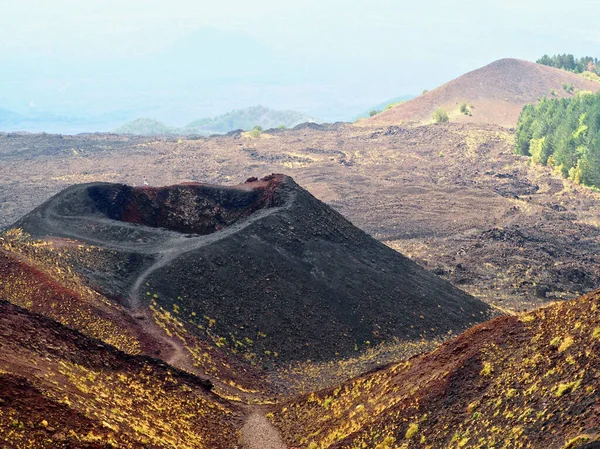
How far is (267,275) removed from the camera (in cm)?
3728

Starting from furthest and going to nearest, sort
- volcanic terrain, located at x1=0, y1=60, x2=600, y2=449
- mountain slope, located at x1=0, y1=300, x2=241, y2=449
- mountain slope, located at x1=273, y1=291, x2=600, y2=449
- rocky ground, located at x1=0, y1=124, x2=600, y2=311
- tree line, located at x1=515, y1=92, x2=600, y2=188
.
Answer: tree line, located at x1=515, y1=92, x2=600, y2=188, rocky ground, located at x1=0, y1=124, x2=600, y2=311, volcanic terrain, located at x1=0, y1=60, x2=600, y2=449, mountain slope, located at x1=0, y1=300, x2=241, y2=449, mountain slope, located at x1=273, y1=291, x2=600, y2=449

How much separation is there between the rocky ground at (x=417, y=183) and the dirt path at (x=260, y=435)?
29.7 m

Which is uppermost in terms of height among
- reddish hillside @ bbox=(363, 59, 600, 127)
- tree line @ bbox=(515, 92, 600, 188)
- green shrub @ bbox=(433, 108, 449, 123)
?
reddish hillside @ bbox=(363, 59, 600, 127)

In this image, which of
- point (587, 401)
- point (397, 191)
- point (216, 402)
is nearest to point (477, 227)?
point (397, 191)

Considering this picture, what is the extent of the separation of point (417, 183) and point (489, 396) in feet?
272

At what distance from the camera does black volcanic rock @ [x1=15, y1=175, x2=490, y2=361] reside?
112 feet

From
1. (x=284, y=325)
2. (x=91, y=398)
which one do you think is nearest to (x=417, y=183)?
(x=284, y=325)

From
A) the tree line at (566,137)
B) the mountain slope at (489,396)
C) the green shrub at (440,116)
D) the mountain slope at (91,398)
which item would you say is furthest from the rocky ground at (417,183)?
the mountain slope at (91,398)

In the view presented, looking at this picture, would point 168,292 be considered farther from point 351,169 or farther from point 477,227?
point 351,169

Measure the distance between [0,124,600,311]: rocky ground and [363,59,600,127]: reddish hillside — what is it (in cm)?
1489

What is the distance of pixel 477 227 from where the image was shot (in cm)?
7669

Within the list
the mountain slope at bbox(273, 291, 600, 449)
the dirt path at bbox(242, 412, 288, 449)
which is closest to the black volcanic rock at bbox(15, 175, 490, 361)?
the dirt path at bbox(242, 412, 288, 449)

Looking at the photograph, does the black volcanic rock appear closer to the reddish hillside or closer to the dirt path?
the dirt path

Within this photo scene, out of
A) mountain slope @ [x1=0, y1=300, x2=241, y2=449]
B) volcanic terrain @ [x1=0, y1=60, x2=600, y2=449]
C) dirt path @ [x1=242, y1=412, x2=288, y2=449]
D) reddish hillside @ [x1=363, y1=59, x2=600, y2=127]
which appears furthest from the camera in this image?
reddish hillside @ [x1=363, y1=59, x2=600, y2=127]
